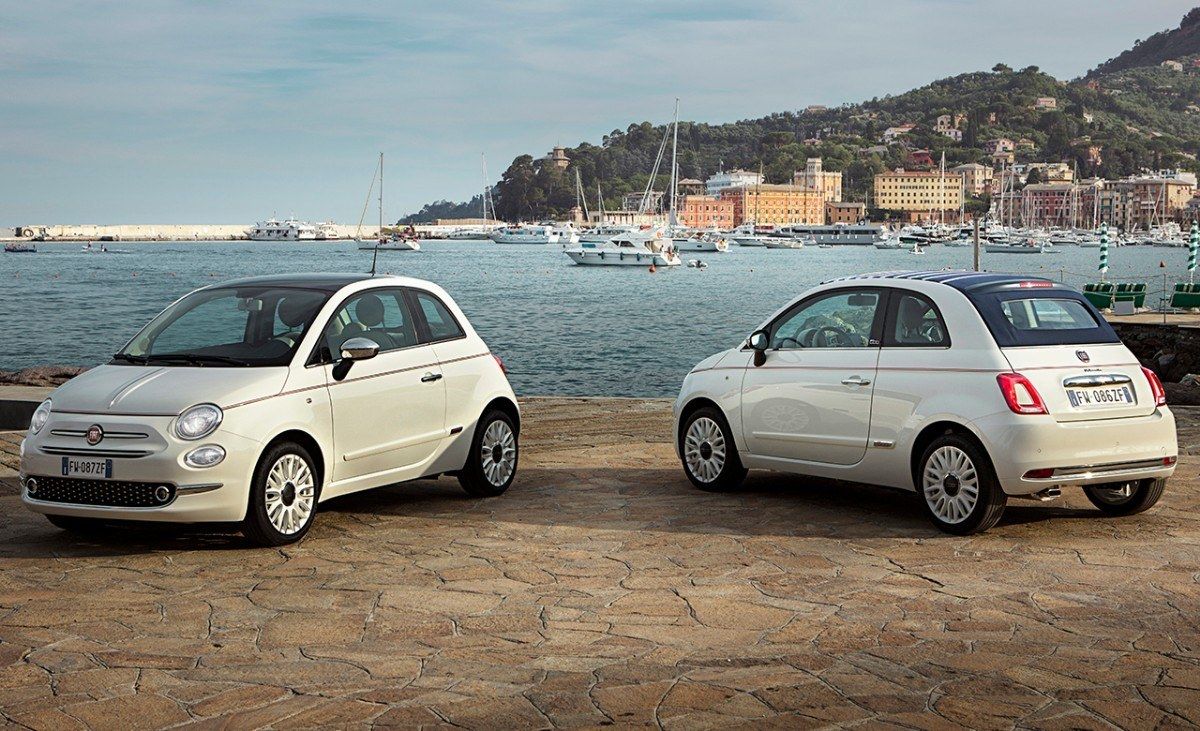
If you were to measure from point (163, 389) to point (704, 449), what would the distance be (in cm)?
407

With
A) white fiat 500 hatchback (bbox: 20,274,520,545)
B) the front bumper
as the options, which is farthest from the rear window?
the front bumper

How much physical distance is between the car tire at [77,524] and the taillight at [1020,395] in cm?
550

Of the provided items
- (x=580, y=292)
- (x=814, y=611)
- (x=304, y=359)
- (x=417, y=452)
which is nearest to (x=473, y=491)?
(x=417, y=452)

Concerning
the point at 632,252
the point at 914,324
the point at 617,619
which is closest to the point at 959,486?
the point at 914,324

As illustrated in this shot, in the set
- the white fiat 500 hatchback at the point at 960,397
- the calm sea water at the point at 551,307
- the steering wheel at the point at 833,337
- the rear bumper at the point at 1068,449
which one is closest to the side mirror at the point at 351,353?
the white fiat 500 hatchback at the point at 960,397

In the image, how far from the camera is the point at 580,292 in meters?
88.8

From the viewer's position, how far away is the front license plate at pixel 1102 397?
834 cm

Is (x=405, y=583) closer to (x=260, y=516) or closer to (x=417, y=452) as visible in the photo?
(x=260, y=516)

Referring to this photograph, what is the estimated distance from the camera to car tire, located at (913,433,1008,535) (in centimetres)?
830

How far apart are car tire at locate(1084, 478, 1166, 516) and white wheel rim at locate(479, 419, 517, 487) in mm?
4116

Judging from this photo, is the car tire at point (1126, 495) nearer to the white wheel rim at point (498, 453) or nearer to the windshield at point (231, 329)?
the white wheel rim at point (498, 453)

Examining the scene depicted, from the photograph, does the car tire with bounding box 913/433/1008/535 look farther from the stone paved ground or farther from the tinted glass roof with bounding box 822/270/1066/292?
the tinted glass roof with bounding box 822/270/1066/292

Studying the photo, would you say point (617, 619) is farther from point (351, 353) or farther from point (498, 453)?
point (498, 453)

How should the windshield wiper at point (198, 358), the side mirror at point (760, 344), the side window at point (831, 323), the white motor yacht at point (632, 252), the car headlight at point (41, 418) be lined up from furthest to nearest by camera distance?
the white motor yacht at point (632, 252)
the side mirror at point (760, 344)
the side window at point (831, 323)
the windshield wiper at point (198, 358)
the car headlight at point (41, 418)
